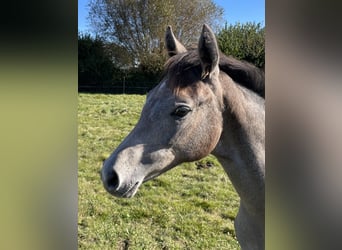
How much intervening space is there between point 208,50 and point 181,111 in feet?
0.83

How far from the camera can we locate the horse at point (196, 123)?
1.35 meters

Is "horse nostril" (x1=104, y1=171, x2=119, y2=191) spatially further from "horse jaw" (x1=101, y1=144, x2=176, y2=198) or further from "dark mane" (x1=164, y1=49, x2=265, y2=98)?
"dark mane" (x1=164, y1=49, x2=265, y2=98)

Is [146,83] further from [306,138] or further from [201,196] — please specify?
[306,138]

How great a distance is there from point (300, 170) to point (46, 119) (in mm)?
1233

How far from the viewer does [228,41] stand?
1.61 m

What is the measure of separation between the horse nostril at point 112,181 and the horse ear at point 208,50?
522 millimetres

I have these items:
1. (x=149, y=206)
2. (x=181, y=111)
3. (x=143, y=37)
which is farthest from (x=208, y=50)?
(x=149, y=206)

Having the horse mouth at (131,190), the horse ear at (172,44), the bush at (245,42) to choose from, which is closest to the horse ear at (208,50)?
the horse ear at (172,44)

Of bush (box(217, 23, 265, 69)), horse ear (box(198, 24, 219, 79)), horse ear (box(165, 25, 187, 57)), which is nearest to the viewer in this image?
horse ear (box(198, 24, 219, 79))

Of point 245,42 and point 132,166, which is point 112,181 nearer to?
point 132,166

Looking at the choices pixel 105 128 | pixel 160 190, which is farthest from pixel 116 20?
pixel 160 190

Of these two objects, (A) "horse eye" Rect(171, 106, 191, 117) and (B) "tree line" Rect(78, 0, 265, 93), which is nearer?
(A) "horse eye" Rect(171, 106, 191, 117)

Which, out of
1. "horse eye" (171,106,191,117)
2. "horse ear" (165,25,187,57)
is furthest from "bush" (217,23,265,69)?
"horse eye" (171,106,191,117)

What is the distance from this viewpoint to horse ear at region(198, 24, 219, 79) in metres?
1.33
